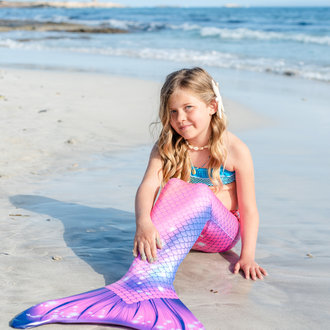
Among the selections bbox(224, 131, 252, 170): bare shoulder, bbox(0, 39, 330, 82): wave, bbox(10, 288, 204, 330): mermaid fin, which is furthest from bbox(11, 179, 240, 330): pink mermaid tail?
bbox(0, 39, 330, 82): wave

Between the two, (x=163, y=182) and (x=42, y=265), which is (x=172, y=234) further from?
(x=42, y=265)

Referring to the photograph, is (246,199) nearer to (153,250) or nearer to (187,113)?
(187,113)

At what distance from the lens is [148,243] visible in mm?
2346

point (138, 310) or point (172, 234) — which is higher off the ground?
point (172, 234)

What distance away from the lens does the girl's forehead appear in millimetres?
2699

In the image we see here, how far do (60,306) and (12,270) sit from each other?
0.57 meters

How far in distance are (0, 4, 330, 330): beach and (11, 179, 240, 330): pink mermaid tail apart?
2.9 inches

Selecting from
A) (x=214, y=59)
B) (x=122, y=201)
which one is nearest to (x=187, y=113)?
(x=122, y=201)

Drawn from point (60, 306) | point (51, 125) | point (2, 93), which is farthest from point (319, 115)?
point (60, 306)

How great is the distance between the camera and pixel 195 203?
2.51 metres

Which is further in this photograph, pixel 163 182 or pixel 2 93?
pixel 2 93

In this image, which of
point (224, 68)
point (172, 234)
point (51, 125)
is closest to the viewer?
point (172, 234)

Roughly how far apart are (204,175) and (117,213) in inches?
36.9

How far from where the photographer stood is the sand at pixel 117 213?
2.36 meters
